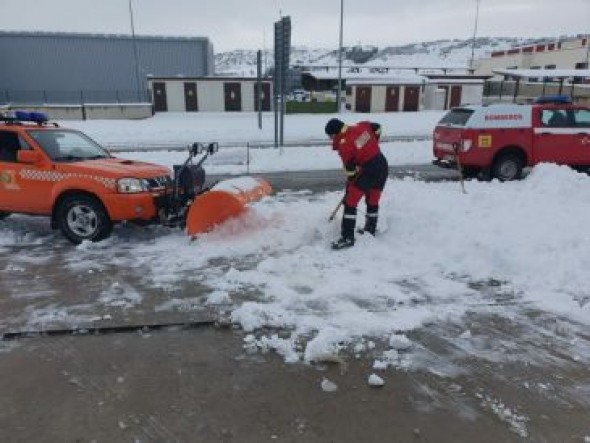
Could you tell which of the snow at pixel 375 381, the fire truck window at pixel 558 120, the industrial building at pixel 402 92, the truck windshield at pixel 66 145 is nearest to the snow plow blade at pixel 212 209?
the truck windshield at pixel 66 145

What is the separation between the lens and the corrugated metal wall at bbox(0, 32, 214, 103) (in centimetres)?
4741

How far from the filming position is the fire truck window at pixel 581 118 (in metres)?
12.3

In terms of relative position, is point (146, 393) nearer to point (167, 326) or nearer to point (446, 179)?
point (167, 326)

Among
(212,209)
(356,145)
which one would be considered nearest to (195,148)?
(212,209)

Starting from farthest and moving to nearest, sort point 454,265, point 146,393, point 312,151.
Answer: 1. point 312,151
2. point 454,265
3. point 146,393

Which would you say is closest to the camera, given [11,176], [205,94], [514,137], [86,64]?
[11,176]

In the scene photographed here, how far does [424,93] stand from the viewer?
43188mm

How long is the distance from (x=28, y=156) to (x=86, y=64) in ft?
150

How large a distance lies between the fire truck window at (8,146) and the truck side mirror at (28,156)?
0.28 meters

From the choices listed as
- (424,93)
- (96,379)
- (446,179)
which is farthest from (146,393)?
(424,93)

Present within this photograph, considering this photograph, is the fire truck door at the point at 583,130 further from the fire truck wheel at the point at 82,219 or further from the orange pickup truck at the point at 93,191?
the fire truck wheel at the point at 82,219

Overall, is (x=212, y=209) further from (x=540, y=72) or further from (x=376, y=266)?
(x=540, y=72)

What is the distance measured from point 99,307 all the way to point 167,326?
32.9 inches

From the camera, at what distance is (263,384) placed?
389 centimetres
